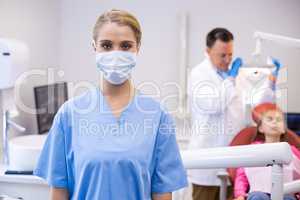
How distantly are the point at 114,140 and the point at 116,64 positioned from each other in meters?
0.23

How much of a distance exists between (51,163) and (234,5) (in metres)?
2.43

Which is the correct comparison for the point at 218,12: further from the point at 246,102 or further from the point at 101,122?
the point at 101,122

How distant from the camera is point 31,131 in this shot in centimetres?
249

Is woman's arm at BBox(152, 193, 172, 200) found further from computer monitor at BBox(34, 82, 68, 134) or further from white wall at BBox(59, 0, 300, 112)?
white wall at BBox(59, 0, 300, 112)

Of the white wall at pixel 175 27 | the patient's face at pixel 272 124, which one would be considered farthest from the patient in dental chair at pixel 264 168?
the white wall at pixel 175 27

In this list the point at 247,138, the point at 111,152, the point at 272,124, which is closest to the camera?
the point at 111,152

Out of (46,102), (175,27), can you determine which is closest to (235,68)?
(175,27)

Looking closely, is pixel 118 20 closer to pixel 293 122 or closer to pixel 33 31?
pixel 33 31

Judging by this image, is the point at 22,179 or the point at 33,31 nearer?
the point at 22,179

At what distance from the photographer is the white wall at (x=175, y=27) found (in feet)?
10.1

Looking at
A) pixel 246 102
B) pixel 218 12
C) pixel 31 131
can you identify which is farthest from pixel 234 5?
pixel 31 131

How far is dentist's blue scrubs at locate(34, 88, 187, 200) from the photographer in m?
1.04

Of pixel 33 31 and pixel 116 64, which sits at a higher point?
pixel 33 31

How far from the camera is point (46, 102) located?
96.5 inches
